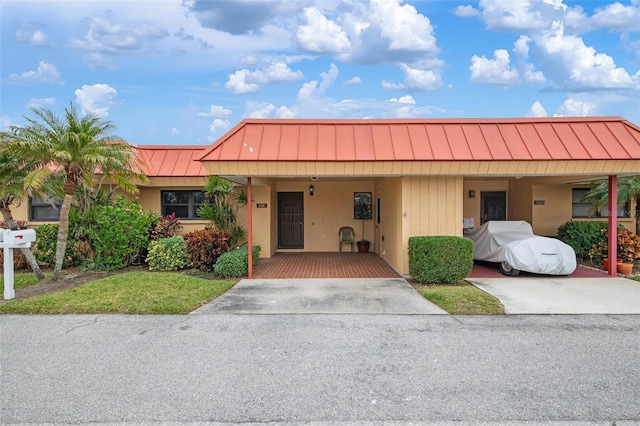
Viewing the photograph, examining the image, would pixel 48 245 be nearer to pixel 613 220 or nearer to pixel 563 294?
pixel 563 294

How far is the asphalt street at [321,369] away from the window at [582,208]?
8.33 meters

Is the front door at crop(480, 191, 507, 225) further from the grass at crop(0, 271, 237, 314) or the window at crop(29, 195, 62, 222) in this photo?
the window at crop(29, 195, 62, 222)

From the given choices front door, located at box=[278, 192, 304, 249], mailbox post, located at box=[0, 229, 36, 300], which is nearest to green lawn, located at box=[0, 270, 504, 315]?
mailbox post, located at box=[0, 229, 36, 300]

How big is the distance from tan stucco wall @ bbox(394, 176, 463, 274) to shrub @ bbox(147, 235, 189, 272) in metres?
5.89

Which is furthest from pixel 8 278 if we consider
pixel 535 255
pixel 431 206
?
pixel 535 255

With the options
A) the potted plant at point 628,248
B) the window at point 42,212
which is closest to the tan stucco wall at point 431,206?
the potted plant at point 628,248

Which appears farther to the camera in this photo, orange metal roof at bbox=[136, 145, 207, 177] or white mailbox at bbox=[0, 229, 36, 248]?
orange metal roof at bbox=[136, 145, 207, 177]

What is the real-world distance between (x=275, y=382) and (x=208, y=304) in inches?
143

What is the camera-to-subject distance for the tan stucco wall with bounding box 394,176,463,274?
9.77 meters

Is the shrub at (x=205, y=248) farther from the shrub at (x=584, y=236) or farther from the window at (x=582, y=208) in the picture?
the window at (x=582, y=208)

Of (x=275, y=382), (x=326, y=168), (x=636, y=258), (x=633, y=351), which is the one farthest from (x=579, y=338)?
(x=636, y=258)

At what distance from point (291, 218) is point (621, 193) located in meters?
10.6

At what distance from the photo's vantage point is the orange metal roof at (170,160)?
12.9 m

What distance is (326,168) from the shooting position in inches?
355
